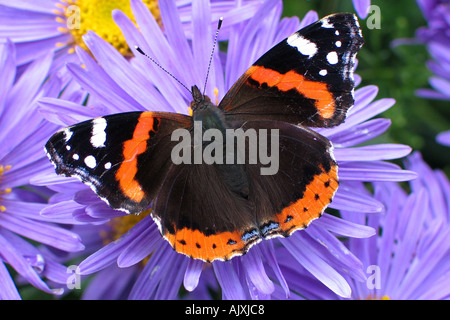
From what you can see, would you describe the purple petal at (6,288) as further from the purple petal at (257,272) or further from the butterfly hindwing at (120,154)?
the purple petal at (257,272)

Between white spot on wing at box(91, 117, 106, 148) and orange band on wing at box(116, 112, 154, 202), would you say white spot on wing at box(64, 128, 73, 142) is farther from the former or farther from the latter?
orange band on wing at box(116, 112, 154, 202)

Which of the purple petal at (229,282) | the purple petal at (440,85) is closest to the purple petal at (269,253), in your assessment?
the purple petal at (229,282)

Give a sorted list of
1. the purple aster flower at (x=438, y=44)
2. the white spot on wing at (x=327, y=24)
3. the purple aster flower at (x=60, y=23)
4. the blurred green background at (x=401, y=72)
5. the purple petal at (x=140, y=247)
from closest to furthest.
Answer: the white spot on wing at (x=327, y=24) → the purple petal at (x=140, y=247) → the purple aster flower at (x=60, y=23) → the purple aster flower at (x=438, y=44) → the blurred green background at (x=401, y=72)

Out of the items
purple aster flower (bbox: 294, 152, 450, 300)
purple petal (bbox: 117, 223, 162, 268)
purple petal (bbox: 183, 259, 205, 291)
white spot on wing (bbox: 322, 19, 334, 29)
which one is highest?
white spot on wing (bbox: 322, 19, 334, 29)

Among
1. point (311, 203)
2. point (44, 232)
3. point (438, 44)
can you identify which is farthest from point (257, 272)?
point (438, 44)

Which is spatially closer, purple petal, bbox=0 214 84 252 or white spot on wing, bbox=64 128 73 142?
white spot on wing, bbox=64 128 73 142

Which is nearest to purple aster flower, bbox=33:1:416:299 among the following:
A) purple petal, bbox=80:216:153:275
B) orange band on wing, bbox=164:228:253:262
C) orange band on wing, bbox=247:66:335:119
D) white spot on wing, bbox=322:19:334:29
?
purple petal, bbox=80:216:153:275
